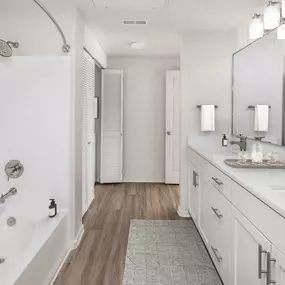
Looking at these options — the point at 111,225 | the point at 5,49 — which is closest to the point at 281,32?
the point at 5,49

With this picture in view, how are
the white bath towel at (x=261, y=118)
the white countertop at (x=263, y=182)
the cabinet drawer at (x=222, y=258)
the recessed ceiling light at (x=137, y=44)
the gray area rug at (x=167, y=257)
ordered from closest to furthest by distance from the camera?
the white countertop at (x=263, y=182) < the cabinet drawer at (x=222, y=258) < the gray area rug at (x=167, y=257) < the white bath towel at (x=261, y=118) < the recessed ceiling light at (x=137, y=44)

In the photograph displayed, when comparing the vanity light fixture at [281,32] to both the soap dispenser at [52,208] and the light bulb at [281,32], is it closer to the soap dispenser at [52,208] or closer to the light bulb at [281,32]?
the light bulb at [281,32]

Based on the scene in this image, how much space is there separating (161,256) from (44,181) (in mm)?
1192

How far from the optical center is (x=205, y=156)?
279 centimetres

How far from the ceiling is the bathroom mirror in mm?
342

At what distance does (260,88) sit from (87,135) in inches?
79.0

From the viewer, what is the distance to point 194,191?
133 inches

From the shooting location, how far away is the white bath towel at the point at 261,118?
291 cm

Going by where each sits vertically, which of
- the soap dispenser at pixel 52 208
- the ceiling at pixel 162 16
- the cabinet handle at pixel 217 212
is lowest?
the soap dispenser at pixel 52 208

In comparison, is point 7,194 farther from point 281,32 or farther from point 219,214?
point 281,32

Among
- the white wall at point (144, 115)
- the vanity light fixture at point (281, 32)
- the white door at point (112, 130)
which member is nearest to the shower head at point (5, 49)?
the vanity light fixture at point (281, 32)

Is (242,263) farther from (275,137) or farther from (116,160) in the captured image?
(116,160)

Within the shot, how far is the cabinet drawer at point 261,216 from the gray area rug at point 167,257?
0.90m

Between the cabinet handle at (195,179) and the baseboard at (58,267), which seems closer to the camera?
the baseboard at (58,267)
